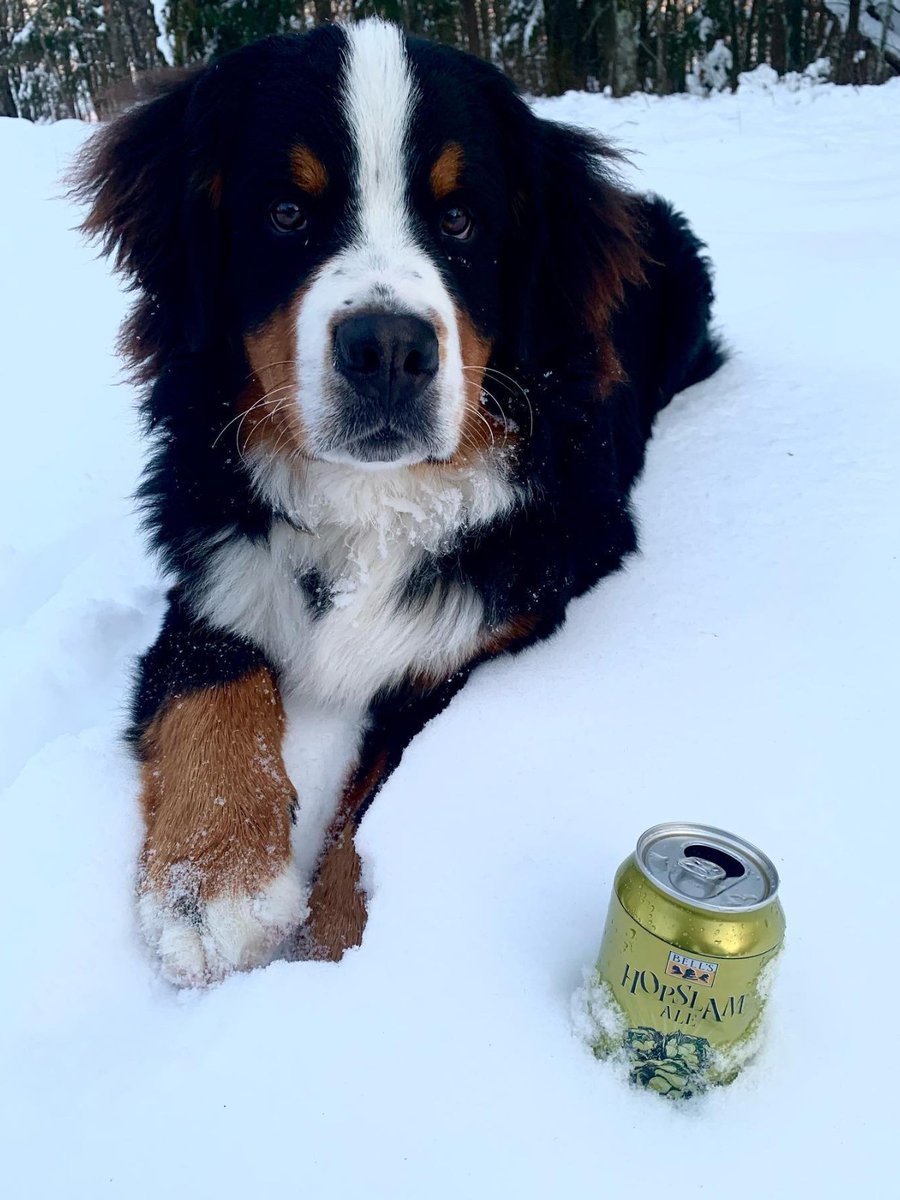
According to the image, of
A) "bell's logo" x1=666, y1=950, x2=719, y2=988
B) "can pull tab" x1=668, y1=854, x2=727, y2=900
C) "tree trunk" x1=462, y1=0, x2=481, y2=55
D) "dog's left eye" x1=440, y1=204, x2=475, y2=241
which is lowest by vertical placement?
"bell's logo" x1=666, y1=950, x2=719, y2=988

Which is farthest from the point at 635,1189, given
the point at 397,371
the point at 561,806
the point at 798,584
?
the point at 798,584

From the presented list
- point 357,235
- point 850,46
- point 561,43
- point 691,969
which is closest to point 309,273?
point 357,235

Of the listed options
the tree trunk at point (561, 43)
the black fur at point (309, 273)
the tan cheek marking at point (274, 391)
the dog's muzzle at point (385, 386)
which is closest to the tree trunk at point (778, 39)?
the tree trunk at point (561, 43)

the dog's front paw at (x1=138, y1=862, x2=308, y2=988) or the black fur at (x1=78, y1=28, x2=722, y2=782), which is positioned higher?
the black fur at (x1=78, y1=28, x2=722, y2=782)

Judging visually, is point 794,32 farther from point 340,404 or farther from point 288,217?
point 340,404

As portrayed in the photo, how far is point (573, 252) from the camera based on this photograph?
2.55m

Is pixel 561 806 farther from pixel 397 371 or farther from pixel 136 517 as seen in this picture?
pixel 136 517

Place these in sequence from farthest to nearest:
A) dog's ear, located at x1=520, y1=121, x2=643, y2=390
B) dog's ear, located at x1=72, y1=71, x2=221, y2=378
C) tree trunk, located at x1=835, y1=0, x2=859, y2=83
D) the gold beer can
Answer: tree trunk, located at x1=835, y1=0, x2=859, y2=83
dog's ear, located at x1=520, y1=121, x2=643, y2=390
dog's ear, located at x1=72, y1=71, x2=221, y2=378
the gold beer can

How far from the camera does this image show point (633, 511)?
2.99 metres

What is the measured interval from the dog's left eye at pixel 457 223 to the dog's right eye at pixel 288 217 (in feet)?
1.06

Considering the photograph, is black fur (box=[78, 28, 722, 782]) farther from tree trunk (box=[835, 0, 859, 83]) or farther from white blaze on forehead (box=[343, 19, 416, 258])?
tree trunk (box=[835, 0, 859, 83])

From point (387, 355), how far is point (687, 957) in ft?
4.09

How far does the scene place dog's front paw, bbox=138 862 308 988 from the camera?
5.83ft

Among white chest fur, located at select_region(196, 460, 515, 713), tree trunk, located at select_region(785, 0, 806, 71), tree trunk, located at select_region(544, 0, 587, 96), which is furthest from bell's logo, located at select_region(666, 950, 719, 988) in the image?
tree trunk, located at select_region(785, 0, 806, 71)
